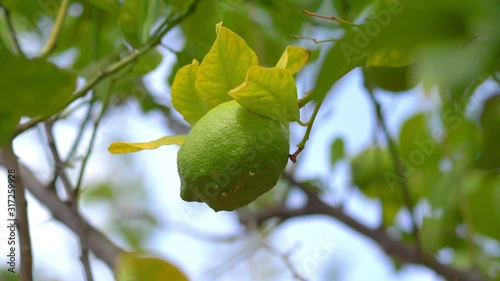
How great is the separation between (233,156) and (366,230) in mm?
694

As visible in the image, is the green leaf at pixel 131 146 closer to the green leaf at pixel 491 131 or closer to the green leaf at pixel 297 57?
the green leaf at pixel 297 57

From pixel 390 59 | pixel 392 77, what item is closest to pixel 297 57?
pixel 390 59

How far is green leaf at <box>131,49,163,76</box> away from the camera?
2.94 ft

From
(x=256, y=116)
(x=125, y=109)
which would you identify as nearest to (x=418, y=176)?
(x=125, y=109)

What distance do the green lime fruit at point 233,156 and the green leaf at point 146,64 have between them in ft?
1.03

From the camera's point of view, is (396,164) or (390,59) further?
(396,164)

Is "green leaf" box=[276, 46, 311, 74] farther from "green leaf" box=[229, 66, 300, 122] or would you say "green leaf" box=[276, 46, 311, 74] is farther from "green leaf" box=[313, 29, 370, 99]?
"green leaf" box=[313, 29, 370, 99]

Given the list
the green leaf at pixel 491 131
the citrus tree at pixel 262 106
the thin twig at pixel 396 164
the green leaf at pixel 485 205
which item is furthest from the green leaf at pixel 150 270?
the green leaf at pixel 485 205

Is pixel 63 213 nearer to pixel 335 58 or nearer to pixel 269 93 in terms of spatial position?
pixel 269 93

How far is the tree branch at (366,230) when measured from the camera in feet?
3.60

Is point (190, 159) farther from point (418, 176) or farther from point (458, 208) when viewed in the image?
point (418, 176)

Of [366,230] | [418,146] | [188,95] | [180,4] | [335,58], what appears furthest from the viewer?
[418,146]

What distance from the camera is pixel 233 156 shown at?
588mm

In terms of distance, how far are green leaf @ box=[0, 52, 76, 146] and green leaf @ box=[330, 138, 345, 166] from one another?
0.96 metres
